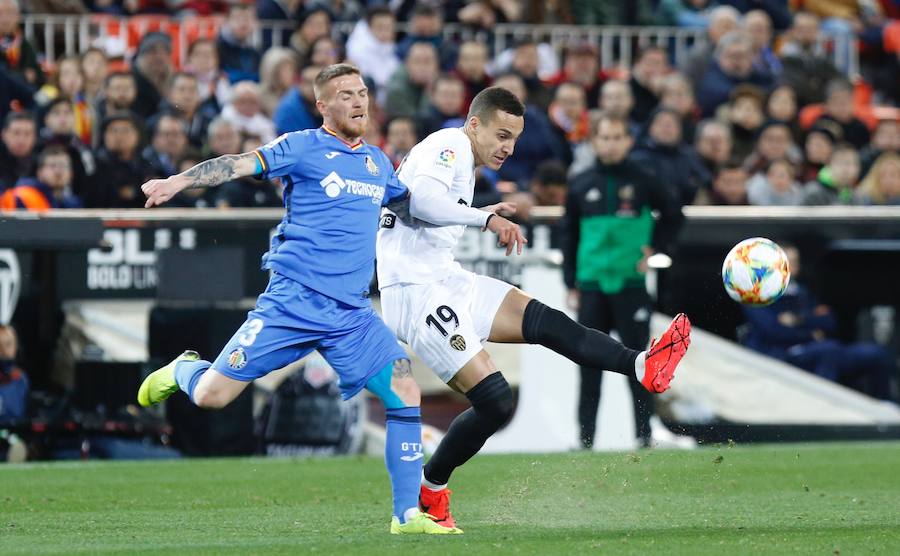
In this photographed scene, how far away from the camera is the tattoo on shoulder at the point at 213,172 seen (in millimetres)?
7512

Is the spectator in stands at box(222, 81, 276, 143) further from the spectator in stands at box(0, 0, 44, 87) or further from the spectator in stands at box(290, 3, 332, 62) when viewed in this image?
the spectator in stands at box(0, 0, 44, 87)

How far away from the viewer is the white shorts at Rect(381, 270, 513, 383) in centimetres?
810

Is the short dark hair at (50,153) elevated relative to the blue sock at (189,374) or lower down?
elevated

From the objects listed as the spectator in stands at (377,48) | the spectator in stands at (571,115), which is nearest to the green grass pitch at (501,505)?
the spectator in stands at (571,115)

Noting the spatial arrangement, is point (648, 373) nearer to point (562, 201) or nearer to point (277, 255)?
point (277, 255)

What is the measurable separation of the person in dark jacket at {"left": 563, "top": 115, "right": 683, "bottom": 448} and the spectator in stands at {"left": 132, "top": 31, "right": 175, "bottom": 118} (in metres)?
4.34

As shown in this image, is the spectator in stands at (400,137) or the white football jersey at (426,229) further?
the spectator in stands at (400,137)

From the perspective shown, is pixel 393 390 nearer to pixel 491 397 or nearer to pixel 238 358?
pixel 491 397

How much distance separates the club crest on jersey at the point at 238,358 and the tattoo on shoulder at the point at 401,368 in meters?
0.72

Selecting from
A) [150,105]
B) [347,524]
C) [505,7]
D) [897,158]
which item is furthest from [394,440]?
[505,7]

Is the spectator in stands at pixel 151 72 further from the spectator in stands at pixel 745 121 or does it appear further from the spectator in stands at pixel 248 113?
the spectator in stands at pixel 745 121

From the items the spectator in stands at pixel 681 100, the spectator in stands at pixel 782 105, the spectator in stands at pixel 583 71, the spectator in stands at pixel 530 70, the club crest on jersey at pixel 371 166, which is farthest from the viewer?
the spectator in stands at pixel 583 71

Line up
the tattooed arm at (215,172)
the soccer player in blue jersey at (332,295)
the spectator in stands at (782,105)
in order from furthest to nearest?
1. the spectator in stands at (782,105)
2. the soccer player in blue jersey at (332,295)
3. the tattooed arm at (215,172)

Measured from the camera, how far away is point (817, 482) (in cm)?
1039
